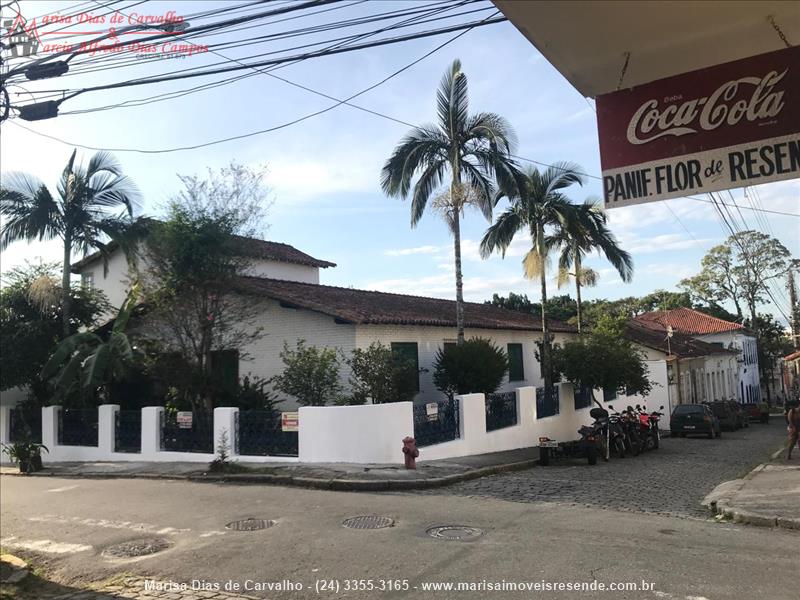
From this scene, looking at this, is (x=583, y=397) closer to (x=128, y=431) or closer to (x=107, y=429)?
(x=128, y=431)

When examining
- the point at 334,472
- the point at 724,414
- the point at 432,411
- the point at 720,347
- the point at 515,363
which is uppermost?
the point at 720,347

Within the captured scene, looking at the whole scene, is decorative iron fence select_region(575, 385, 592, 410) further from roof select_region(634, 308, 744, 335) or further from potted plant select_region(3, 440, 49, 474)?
roof select_region(634, 308, 744, 335)

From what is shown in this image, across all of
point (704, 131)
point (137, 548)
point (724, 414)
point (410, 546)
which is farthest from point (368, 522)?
point (724, 414)

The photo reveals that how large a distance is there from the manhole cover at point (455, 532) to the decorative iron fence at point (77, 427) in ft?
42.9

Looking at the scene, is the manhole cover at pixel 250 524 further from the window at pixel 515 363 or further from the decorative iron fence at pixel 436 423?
the window at pixel 515 363

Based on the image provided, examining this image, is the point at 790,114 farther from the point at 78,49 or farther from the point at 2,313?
the point at 2,313

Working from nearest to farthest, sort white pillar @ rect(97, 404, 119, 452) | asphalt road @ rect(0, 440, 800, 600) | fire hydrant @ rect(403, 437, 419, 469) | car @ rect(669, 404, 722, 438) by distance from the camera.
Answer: asphalt road @ rect(0, 440, 800, 600) → fire hydrant @ rect(403, 437, 419, 469) → white pillar @ rect(97, 404, 119, 452) → car @ rect(669, 404, 722, 438)

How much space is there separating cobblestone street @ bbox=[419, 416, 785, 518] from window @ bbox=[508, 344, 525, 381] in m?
6.15

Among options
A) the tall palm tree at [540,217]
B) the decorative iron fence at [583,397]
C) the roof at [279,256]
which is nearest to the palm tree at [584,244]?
the tall palm tree at [540,217]

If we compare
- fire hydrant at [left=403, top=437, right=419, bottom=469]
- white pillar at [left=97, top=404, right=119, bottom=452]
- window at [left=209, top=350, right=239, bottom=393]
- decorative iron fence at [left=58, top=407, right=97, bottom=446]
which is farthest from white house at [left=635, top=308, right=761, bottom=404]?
decorative iron fence at [left=58, top=407, right=97, bottom=446]

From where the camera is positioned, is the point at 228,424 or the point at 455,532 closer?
the point at 455,532

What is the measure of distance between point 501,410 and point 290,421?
21.0 feet

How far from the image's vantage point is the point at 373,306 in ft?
62.8

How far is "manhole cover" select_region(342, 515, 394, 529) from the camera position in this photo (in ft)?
25.4
